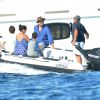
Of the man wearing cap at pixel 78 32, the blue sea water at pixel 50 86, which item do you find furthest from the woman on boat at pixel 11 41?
the man wearing cap at pixel 78 32

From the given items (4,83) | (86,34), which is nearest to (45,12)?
Answer: (86,34)

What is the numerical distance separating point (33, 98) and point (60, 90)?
1.13 meters

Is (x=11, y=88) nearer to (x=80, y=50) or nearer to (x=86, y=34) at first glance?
(x=80, y=50)

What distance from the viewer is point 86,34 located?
16.3 metres

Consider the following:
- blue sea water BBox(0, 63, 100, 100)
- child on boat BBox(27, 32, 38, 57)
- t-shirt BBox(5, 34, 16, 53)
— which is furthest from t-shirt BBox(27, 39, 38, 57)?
blue sea water BBox(0, 63, 100, 100)

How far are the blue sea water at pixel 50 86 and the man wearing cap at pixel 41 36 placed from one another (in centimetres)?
100

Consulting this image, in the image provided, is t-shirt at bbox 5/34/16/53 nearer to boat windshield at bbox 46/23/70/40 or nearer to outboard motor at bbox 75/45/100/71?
outboard motor at bbox 75/45/100/71

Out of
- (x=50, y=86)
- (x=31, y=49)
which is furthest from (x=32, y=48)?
(x=50, y=86)

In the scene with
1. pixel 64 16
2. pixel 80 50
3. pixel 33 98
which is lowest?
pixel 33 98

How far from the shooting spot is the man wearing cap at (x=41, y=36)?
15742mm

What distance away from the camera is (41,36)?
1594cm

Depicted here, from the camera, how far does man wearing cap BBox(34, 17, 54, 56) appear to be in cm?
1574

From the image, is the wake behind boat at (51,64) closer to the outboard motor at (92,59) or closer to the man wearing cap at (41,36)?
the outboard motor at (92,59)

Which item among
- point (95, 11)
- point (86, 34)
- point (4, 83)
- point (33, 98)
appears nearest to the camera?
point (33, 98)
